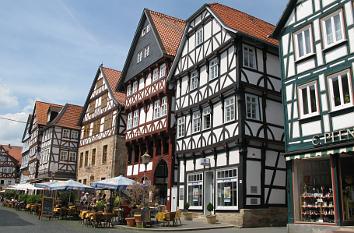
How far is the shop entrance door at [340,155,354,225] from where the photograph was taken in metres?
14.8

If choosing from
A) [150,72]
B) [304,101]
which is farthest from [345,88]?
[150,72]

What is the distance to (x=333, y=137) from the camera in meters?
15.0

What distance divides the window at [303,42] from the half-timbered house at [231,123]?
427cm

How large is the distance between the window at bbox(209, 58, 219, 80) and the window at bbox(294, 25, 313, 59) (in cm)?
661

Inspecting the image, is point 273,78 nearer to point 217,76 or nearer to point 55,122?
point 217,76

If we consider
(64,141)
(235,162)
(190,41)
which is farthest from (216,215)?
(64,141)

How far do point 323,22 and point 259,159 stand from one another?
25.8 ft

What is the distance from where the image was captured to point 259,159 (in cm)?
2091

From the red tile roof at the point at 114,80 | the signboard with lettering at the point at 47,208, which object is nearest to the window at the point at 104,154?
the red tile roof at the point at 114,80

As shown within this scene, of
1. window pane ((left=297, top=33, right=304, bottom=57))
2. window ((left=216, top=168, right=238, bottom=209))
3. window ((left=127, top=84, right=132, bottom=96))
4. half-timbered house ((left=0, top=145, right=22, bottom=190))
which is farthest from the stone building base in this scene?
half-timbered house ((left=0, top=145, right=22, bottom=190))

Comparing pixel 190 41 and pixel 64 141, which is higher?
pixel 190 41

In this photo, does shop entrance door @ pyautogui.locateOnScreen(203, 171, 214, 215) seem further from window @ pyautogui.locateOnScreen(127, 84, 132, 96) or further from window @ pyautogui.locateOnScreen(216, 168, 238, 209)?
window @ pyautogui.locateOnScreen(127, 84, 132, 96)

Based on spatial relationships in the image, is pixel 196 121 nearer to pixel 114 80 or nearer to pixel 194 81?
pixel 194 81

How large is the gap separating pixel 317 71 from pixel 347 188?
4882 millimetres
